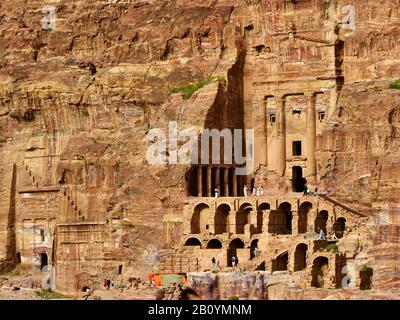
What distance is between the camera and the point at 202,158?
156125mm

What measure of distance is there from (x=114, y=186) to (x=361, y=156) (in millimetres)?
19849

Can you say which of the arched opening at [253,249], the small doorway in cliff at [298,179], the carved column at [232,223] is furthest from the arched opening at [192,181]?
the small doorway in cliff at [298,179]

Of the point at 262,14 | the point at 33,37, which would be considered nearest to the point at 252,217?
the point at 262,14

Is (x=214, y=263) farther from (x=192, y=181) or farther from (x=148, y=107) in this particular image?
(x=148, y=107)

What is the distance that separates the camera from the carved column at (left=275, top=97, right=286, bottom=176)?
Answer: 159 m

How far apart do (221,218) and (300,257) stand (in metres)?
8.94

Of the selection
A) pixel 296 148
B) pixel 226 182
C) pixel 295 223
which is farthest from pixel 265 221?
pixel 296 148

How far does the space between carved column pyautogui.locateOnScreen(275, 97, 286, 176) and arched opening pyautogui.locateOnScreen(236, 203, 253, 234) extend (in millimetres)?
6596

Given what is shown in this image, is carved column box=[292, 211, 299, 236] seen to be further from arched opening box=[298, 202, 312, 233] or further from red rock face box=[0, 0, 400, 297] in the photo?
red rock face box=[0, 0, 400, 297]

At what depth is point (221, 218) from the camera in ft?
504

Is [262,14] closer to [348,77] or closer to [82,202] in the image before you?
[348,77]

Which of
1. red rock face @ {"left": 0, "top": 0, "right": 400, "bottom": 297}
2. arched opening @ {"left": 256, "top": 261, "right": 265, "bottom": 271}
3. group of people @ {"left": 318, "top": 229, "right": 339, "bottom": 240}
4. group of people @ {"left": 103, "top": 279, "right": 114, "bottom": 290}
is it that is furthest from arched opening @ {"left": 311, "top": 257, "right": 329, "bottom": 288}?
group of people @ {"left": 103, "top": 279, "right": 114, "bottom": 290}

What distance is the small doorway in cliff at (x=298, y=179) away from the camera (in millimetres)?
159125

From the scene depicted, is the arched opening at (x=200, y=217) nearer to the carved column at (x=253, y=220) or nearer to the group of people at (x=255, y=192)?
the carved column at (x=253, y=220)
